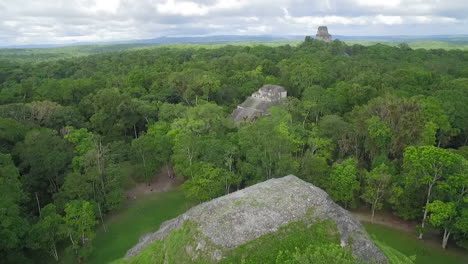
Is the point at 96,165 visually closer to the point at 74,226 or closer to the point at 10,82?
the point at 74,226

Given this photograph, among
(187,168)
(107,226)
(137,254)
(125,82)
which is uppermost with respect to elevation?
(125,82)

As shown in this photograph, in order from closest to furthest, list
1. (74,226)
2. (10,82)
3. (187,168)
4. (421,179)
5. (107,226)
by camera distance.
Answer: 1. (74,226)
2. (421,179)
3. (107,226)
4. (187,168)
5. (10,82)

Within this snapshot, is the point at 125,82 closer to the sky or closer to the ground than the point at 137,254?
closer to the sky

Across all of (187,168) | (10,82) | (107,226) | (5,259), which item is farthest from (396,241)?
(10,82)

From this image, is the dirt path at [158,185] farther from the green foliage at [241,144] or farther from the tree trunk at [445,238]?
the tree trunk at [445,238]

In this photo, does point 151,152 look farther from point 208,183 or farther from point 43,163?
point 208,183

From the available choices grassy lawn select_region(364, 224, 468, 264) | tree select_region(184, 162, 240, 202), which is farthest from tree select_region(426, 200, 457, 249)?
tree select_region(184, 162, 240, 202)
